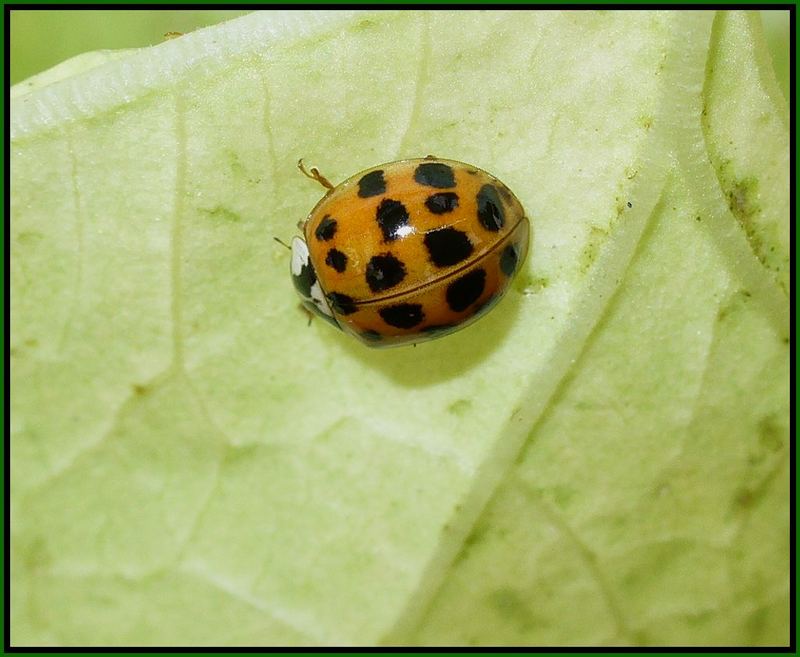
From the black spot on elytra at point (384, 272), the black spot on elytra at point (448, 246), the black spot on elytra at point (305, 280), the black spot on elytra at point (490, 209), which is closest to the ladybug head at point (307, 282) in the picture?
the black spot on elytra at point (305, 280)

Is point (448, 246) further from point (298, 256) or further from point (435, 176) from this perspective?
point (298, 256)

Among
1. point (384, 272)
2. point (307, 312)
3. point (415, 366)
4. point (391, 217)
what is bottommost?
point (415, 366)

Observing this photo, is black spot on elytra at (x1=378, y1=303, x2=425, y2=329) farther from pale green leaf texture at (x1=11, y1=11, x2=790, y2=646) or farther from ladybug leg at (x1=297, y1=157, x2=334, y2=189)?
ladybug leg at (x1=297, y1=157, x2=334, y2=189)

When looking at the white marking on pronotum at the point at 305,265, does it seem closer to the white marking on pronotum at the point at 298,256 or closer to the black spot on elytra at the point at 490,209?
the white marking on pronotum at the point at 298,256

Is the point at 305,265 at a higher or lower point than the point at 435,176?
lower

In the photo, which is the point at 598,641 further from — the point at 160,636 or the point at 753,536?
the point at 160,636

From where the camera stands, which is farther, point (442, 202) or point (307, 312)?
point (307, 312)

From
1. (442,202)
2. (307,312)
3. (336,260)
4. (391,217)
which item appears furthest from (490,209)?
(307,312)

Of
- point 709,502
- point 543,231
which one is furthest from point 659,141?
point 709,502
